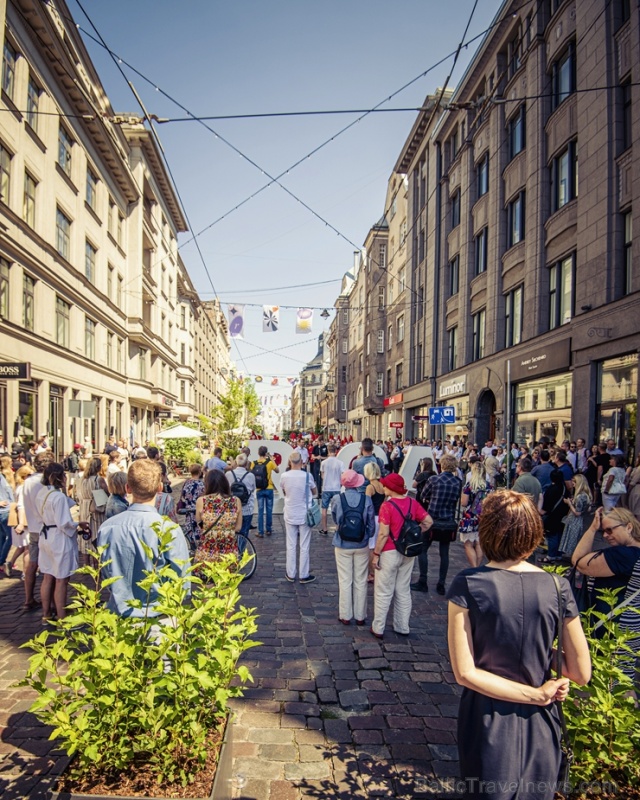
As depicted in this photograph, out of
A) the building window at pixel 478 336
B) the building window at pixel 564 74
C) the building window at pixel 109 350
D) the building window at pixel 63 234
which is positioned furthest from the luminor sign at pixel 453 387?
the building window at pixel 63 234

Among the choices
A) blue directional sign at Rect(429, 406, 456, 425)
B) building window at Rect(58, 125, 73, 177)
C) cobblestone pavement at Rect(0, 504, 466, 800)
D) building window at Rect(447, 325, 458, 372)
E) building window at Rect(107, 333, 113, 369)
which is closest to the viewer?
cobblestone pavement at Rect(0, 504, 466, 800)

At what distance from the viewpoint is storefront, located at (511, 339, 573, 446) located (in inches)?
640

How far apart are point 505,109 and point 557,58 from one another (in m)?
4.10

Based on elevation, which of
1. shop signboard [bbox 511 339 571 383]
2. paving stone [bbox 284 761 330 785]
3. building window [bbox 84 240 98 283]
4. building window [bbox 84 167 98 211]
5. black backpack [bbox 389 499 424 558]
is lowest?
paving stone [bbox 284 761 330 785]

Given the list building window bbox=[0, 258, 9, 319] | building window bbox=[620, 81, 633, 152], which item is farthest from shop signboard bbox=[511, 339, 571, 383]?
building window bbox=[0, 258, 9, 319]

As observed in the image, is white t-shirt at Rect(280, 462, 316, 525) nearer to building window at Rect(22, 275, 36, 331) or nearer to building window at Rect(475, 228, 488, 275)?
building window at Rect(22, 275, 36, 331)

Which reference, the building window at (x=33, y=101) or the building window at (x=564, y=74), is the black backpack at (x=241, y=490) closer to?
the building window at (x=564, y=74)

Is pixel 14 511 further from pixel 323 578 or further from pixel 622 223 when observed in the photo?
pixel 622 223

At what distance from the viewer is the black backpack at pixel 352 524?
5.84 m

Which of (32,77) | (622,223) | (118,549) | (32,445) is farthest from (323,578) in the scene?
(32,77)

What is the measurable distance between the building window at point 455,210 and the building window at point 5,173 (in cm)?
1986

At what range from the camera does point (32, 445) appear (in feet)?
56.6

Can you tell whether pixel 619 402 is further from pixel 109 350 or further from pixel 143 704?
pixel 109 350

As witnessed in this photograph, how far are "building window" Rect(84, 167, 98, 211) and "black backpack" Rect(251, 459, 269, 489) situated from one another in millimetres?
19050
